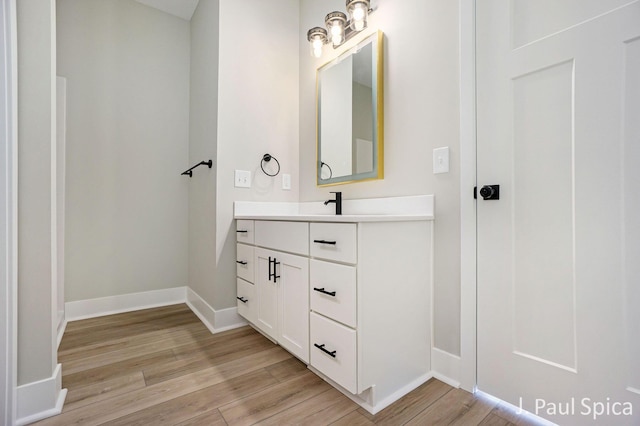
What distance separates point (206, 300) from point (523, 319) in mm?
1953

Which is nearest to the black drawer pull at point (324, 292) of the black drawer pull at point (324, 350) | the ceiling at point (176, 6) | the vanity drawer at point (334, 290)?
the vanity drawer at point (334, 290)

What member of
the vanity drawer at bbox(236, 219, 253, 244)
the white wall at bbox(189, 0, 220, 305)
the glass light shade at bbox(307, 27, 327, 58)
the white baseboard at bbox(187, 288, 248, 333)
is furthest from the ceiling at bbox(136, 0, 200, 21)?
the white baseboard at bbox(187, 288, 248, 333)

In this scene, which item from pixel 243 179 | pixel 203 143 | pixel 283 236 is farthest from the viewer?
pixel 203 143

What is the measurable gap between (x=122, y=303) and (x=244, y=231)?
1.33 m

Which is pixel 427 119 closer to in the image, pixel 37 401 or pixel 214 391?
pixel 214 391

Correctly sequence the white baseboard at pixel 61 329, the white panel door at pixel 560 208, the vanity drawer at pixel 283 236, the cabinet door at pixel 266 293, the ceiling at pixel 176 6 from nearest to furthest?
1. the white panel door at pixel 560 208
2. the vanity drawer at pixel 283 236
3. the cabinet door at pixel 266 293
4. the white baseboard at pixel 61 329
5. the ceiling at pixel 176 6

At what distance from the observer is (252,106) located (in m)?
2.12

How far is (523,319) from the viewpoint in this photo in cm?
113

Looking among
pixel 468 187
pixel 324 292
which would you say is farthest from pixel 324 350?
pixel 468 187

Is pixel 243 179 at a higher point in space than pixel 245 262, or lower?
higher

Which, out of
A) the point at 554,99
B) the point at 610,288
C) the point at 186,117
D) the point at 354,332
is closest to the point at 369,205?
the point at 354,332

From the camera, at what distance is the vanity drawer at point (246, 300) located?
1.81 meters

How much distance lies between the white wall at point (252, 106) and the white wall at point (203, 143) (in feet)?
0.21

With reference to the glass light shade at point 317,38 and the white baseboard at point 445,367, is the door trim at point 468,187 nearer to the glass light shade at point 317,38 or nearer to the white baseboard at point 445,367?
the white baseboard at point 445,367
